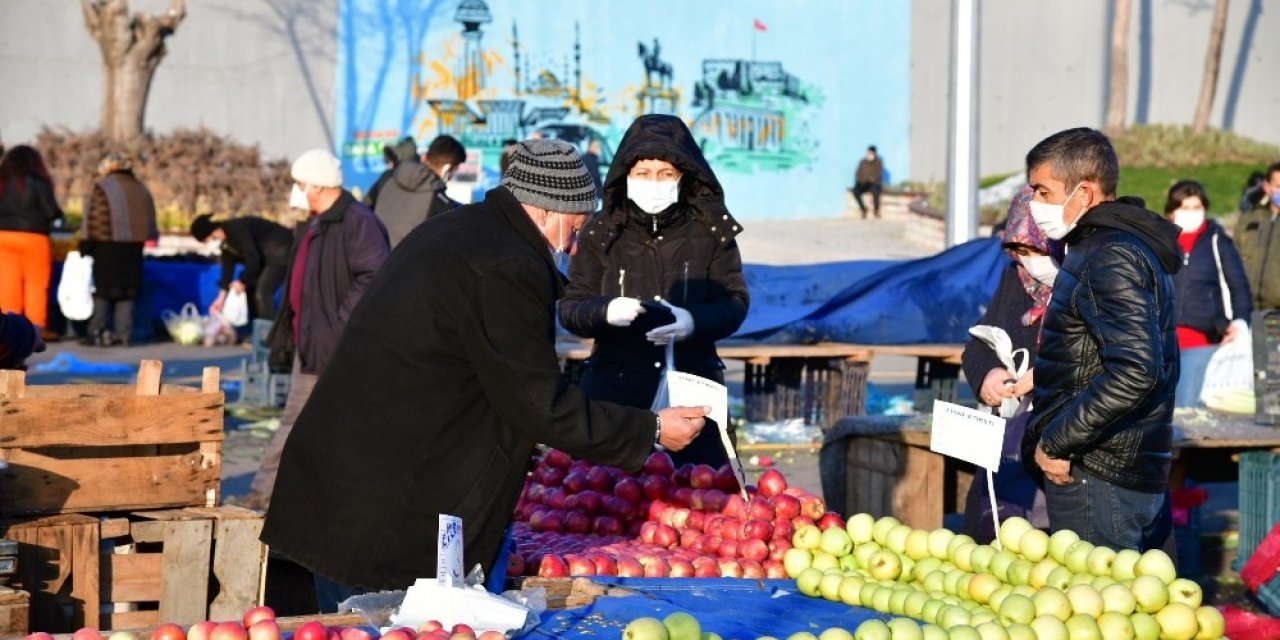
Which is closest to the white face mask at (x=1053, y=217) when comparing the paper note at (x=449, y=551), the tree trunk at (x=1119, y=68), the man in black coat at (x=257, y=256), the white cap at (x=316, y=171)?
the paper note at (x=449, y=551)

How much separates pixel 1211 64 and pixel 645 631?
3087cm

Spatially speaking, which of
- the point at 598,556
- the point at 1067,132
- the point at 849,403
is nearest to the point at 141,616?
the point at 598,556

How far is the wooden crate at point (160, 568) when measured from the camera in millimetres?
5078

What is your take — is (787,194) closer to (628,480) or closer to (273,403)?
(273,403)

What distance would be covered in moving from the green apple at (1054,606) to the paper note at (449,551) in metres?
1.34

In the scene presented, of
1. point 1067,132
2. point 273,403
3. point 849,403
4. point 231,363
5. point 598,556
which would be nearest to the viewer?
point 1067,132

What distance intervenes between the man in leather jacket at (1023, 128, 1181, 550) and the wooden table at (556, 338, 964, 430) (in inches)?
267

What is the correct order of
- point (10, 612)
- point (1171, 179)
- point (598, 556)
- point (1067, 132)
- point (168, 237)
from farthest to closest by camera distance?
point (1171, 179) → point (168, 237) → point (598, 556) → point (1067, 132) → point (10, 612)

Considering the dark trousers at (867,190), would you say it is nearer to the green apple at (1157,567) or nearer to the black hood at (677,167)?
the black hood at (677,167)

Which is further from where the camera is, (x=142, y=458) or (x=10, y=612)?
(x=142, y=458)

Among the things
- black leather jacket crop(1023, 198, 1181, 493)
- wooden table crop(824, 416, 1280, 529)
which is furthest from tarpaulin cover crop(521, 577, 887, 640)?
wooden table crop(824, 416, 1280, 529)

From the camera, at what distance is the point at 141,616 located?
532 centimetres

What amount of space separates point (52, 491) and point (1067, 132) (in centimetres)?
322

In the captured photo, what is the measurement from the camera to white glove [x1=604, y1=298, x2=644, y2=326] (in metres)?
5.54
